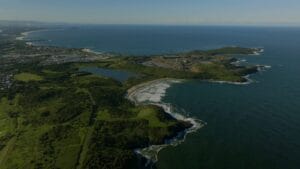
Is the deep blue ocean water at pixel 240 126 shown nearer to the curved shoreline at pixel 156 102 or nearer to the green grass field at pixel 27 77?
the curved shoreline at pixel 156 102

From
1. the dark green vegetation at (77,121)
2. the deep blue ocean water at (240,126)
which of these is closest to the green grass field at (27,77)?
the dark green vegetation at (77,121)

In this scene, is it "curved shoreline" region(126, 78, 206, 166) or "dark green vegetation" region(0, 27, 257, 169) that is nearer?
"dark green vegetation" region(0, 27, 257, 169)

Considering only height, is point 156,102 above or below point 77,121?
above

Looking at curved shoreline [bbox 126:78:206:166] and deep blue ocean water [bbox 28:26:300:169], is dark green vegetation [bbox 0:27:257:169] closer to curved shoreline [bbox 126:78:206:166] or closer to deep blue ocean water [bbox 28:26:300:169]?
curved shoreline [bbox 126:78:206:166]

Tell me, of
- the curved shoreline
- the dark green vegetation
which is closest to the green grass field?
the dark green vegetation

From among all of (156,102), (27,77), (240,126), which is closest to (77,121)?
(156,102)

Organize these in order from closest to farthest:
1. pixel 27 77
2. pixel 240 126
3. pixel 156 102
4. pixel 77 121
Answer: pixel 240 126 → pixel 77 121 → pixel 156 102 → pixel 27 77

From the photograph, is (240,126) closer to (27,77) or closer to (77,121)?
(77,121)
